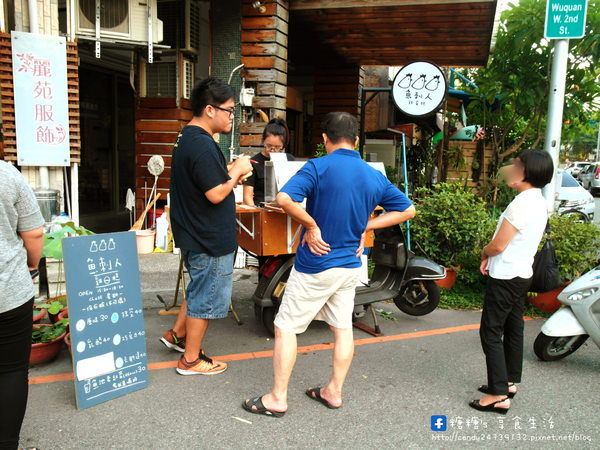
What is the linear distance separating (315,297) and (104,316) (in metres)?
1.36

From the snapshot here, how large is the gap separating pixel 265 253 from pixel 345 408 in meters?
1.38

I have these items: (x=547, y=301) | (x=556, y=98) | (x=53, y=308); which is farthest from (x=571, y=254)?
(x=53, y=308)

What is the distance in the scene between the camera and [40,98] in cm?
526

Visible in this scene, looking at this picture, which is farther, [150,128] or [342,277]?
[150,128]

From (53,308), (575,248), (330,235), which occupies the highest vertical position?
(330,235)

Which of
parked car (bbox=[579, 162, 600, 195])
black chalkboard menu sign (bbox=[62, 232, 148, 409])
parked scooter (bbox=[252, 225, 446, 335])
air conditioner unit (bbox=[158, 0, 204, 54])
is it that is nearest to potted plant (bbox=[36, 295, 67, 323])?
black chalkboard menu sign (bbox=[62, 232, 148, 409])

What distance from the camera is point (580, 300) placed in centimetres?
385

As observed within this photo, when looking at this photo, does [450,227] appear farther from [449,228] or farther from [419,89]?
[419,89]

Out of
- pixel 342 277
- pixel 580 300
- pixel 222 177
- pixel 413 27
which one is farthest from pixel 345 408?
pixel 413 27

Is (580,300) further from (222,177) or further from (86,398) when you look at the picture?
(86,398)

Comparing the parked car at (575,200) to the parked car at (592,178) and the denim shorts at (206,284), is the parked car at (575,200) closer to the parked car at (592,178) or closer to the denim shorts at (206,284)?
the denim shorts at (206,284)

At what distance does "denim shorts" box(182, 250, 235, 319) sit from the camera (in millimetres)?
3385

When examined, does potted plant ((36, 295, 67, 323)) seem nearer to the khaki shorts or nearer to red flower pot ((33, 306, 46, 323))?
red flower pot ((33, 306, 46, 323))

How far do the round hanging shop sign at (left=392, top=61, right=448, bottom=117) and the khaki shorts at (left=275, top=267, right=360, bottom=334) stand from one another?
3527 mm
